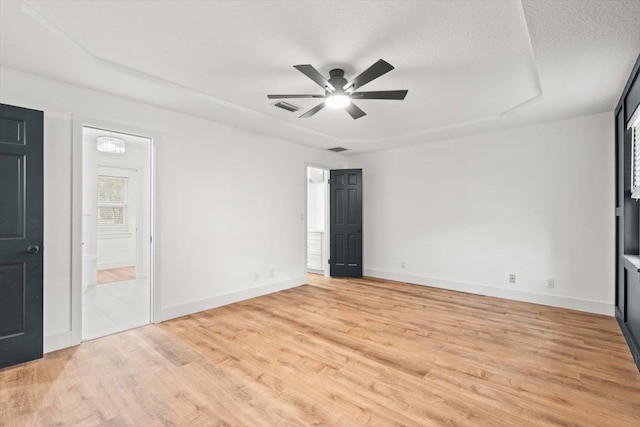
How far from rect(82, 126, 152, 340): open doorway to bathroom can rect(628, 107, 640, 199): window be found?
508 centimetres

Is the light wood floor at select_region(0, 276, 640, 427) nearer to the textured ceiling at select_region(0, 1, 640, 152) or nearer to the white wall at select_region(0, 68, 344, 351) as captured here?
the white wall at select_region(0, 68, 344, 351)

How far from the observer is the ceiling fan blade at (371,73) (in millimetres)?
2271

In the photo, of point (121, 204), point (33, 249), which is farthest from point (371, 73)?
point (121, 204)

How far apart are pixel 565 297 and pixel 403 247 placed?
2.51m

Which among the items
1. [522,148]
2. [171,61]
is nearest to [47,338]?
[171,61]

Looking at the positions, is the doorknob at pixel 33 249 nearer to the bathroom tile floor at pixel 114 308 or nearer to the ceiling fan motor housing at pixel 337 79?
the bathroom tile floor at pixel 114 308

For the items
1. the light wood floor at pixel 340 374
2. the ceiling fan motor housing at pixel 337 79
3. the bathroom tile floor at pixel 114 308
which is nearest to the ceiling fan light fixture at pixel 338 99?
the ceiling fan motor housing at pixel 337 79

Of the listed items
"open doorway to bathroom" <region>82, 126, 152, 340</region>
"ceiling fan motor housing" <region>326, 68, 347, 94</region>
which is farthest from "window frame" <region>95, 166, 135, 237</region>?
"ceiling fan motor housing" <region>326, 68, 347, 94</region>

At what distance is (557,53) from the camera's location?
7.97 feet

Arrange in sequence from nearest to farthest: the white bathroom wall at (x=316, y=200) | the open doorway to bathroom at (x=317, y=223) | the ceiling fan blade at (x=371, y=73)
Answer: the ceiling fan blade at (x=371, y=73), the open doorway to bathroom at (x=317, y=223), the white bathroom wall at (x=316, y=200)

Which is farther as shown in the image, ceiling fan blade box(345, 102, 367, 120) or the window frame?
the window frame

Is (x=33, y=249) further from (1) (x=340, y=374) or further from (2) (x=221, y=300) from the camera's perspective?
(1) (x=340, y=374)

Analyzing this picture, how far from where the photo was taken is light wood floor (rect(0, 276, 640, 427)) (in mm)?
1988

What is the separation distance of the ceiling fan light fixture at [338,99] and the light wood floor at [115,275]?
220 inches
